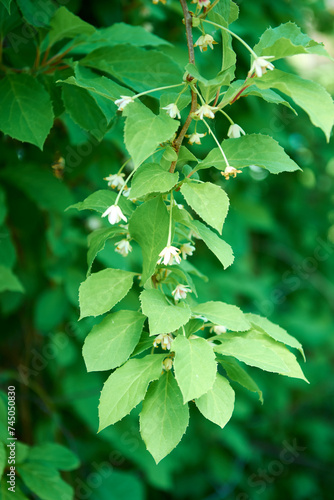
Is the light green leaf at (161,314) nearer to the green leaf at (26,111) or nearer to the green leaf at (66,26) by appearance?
the green leaf at (26,111)

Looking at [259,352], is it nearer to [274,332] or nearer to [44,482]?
[274,332]

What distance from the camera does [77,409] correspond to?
185 centimetres

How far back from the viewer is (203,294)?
70.6 inches

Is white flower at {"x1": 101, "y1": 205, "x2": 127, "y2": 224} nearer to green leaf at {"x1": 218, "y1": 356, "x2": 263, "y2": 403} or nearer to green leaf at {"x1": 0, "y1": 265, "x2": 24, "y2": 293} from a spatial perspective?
green leaf at {"x1": 218, "y1": 356, "x2": 263, "y2": 403}

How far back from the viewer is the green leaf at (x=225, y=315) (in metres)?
0.70

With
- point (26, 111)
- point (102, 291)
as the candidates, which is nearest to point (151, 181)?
point (102, 291)

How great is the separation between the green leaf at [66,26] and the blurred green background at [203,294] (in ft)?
0.80

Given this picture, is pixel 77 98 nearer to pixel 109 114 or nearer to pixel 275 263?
pixel 109 114

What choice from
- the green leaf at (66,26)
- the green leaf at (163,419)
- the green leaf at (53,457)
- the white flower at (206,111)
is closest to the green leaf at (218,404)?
the green leaf at (163,419)

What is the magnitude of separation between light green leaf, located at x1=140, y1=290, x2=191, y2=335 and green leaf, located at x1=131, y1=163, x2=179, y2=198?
0.47 feet

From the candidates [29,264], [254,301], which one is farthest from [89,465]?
[254,301]

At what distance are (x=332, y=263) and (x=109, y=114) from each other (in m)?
2.94

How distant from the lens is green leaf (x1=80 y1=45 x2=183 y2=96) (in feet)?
3.43

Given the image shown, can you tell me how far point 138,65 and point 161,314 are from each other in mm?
644
